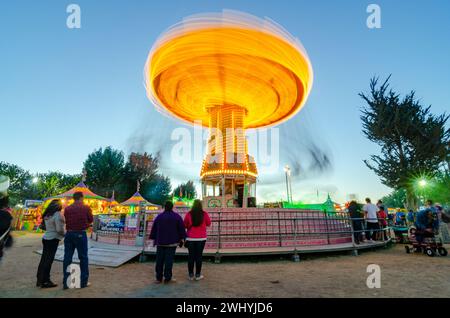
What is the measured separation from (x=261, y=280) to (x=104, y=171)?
179ft

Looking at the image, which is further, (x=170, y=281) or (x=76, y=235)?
(x=170, y=281)

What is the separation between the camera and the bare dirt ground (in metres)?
4.34

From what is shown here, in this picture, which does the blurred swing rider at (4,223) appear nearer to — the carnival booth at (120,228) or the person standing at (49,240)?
the person standing at (49,240)

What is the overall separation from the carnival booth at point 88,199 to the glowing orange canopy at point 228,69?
593 inches

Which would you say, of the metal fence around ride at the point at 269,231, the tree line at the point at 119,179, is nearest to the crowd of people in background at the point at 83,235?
the metal fence around ride at the point at 269,231

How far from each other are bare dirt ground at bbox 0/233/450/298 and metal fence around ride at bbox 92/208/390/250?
148cm

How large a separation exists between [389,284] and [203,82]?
16598 millimetres

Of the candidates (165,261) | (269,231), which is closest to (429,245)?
(269,231)

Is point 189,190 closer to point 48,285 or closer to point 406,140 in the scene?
point 406,140

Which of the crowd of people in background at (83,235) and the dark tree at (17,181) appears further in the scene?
the dark tree at (17,181)

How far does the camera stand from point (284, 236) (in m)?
9.83

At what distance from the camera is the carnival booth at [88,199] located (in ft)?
84.7

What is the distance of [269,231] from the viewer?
33.3 ft
